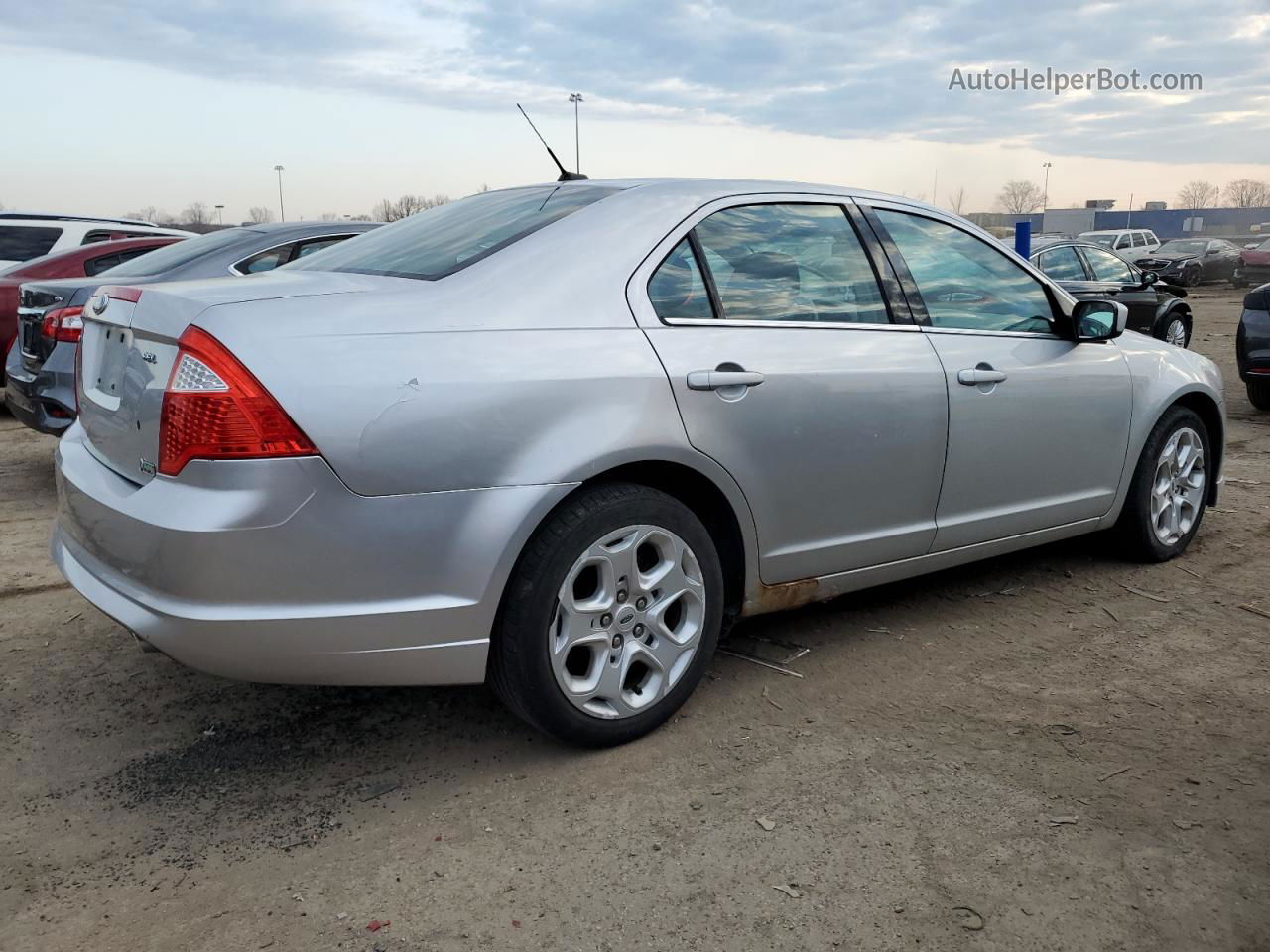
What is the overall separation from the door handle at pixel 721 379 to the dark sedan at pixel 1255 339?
6.79m

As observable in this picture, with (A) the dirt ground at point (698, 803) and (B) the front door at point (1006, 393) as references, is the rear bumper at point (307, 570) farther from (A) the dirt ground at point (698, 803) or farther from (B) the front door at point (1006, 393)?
(B) the front door at point (1006, 393)

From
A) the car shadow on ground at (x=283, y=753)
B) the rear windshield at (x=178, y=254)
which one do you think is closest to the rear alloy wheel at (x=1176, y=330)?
the rear windshield at (x=178, y=254)

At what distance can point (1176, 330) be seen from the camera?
43.9ft

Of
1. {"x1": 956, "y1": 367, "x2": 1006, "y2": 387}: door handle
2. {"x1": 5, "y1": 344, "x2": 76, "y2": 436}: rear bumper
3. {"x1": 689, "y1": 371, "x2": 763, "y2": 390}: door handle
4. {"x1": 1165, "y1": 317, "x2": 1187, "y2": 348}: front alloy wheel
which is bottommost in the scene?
{"x1": 1165, "y1": 317, "x2": 1187, "y2": 348}: front alloy wheel

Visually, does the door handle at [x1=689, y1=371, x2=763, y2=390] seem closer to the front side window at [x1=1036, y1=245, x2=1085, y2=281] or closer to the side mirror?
the side mirror

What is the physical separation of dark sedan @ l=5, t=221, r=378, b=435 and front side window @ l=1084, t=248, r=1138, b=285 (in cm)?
940

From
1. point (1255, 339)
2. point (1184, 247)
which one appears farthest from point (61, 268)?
point (1184, 247)

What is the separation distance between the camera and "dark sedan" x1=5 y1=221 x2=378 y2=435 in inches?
218

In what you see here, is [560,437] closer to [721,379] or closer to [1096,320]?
[721,379]

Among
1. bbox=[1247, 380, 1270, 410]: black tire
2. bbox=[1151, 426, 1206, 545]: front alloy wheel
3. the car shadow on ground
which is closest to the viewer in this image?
the car shadow on ground

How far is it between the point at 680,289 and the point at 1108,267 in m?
11.9

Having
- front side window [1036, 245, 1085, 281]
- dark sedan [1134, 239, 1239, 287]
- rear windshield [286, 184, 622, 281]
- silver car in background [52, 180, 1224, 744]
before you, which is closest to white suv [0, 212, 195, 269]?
rear windshield [286, 184, 622, 281]

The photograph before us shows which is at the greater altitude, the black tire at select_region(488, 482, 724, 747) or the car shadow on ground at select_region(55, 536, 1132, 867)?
the black tire at select_region(488, 482, 724, 747)

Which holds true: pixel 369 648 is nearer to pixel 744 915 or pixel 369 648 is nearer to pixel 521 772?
pixel 521 772
